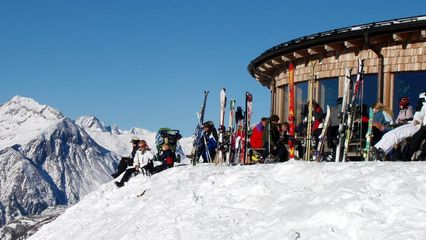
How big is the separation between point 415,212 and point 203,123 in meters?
11.4

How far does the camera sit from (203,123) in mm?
19406

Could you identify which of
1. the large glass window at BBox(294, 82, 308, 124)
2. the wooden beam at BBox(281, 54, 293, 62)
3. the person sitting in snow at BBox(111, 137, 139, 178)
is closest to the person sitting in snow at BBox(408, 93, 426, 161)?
the large glass window at BBox(294, 82, 308, 124)

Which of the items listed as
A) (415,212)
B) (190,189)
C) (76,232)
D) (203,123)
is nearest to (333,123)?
(203,123)

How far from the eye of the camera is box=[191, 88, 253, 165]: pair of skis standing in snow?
18.2 meters

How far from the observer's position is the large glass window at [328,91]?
20502 mm

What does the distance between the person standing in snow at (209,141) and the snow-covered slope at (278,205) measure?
4.08m

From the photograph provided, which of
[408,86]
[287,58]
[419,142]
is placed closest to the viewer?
[419,142]

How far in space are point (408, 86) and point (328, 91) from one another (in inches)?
112

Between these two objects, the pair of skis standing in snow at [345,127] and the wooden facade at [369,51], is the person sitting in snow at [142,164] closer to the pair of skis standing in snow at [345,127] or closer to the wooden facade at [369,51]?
the pair of skis standing in snow at [345,127]

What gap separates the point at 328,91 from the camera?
20.8 meters

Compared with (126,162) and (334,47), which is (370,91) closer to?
(334,47)

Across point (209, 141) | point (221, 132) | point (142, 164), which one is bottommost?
point (142, 164)

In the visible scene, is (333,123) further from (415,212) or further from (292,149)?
(415,212)

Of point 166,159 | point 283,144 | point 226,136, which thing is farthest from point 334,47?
Result: point 166,159
